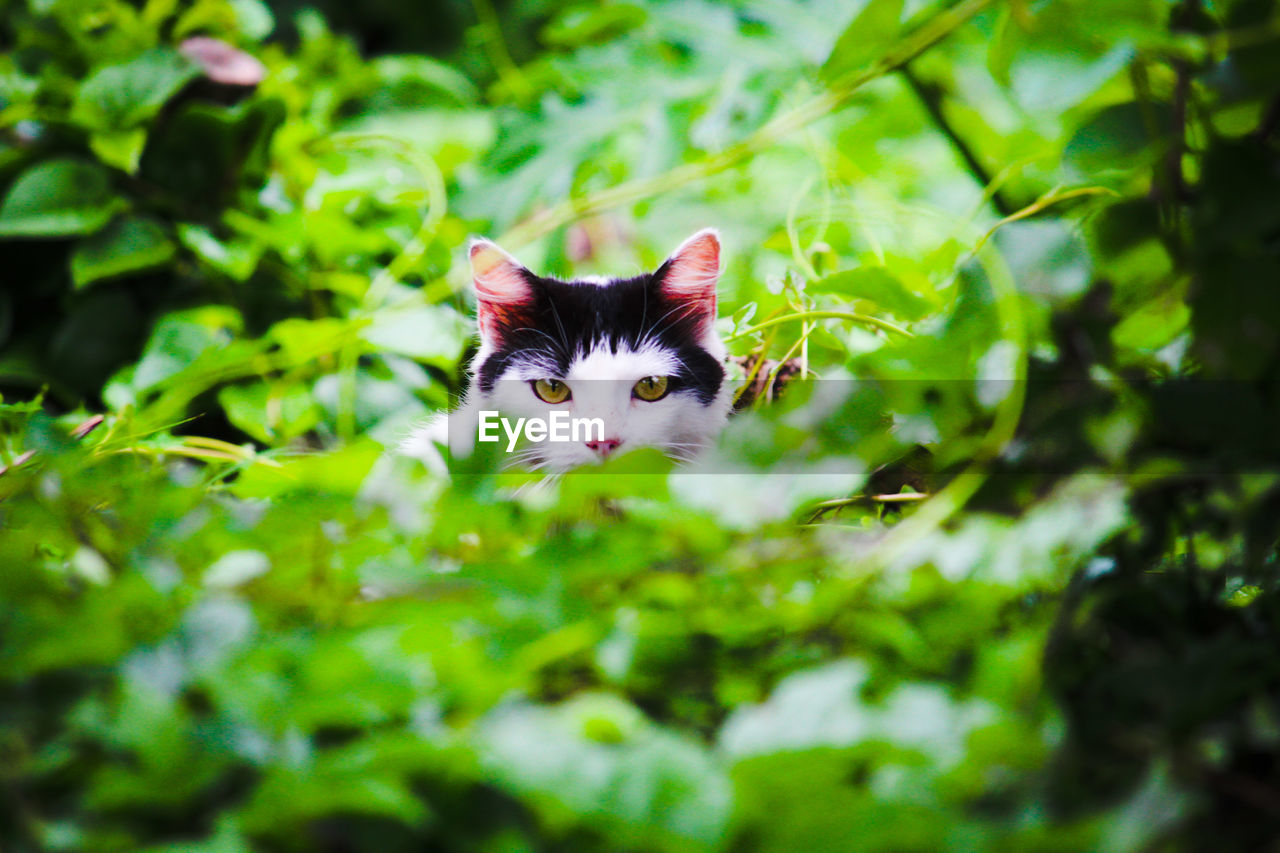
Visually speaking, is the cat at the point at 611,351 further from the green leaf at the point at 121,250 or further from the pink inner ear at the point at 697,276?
the green leaf at the point at 121,250

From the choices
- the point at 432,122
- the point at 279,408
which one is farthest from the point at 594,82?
the point at 279,408

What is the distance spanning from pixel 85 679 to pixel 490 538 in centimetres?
19

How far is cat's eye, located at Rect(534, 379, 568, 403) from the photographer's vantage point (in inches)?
34.0

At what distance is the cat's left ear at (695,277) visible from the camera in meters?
0.85

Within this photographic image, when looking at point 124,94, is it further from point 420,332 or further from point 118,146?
point 420,332

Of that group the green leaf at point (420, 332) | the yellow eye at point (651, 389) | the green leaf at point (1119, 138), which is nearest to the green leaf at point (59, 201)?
the green leaf at point (420, 332)

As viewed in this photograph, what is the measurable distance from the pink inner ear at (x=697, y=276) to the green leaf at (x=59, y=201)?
0.81 meters

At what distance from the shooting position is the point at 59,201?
104cm

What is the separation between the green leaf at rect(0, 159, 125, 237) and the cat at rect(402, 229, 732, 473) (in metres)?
0.59

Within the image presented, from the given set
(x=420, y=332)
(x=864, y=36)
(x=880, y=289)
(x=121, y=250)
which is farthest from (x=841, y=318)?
(x=121, y=250)

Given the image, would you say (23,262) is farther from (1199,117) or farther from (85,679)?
(1199,117)

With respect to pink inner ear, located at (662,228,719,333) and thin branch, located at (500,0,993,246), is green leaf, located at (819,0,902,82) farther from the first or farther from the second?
pink inner ear, located at (662,228,719,333)

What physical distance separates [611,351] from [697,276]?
135 millimetres

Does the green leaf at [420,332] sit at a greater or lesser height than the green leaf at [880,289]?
lesser
